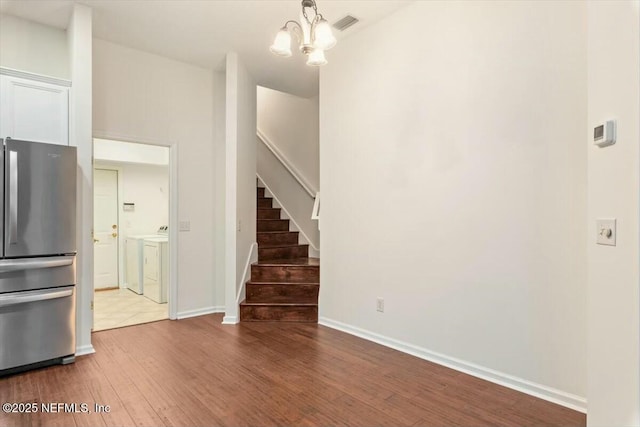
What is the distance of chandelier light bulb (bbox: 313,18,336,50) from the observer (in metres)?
2.23

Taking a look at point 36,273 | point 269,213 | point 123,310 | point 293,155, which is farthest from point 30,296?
point 293,155

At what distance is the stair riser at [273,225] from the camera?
A: 5.45 meters

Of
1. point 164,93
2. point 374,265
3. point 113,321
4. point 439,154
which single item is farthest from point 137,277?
point 439,154

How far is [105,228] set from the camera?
604 centimetres

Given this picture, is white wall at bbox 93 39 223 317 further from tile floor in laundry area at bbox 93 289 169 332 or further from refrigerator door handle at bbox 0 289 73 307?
refrigerator door handle at bbox 0 289 73 307

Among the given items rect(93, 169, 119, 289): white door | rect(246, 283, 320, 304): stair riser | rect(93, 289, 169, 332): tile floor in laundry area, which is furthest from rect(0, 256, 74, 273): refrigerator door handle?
rect(93, 169, 119, 289): white door

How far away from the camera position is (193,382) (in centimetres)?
254


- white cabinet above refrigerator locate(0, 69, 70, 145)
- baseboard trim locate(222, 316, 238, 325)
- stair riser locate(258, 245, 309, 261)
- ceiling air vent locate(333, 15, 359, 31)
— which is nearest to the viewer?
white cabinet above refrigerator locate(0, 69, 70, 145)

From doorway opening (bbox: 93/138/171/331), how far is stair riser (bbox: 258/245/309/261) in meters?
1.38

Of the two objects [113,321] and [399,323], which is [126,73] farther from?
[399,323]

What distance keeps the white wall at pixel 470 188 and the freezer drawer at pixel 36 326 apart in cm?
244

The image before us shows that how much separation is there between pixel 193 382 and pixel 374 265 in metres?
1.85

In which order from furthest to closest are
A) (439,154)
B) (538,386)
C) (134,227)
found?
(134,227)
(439,154)
(538,386)

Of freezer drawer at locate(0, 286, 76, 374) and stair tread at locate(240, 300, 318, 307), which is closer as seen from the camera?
freezer drawer at locate(0, 286, 76, 374)
